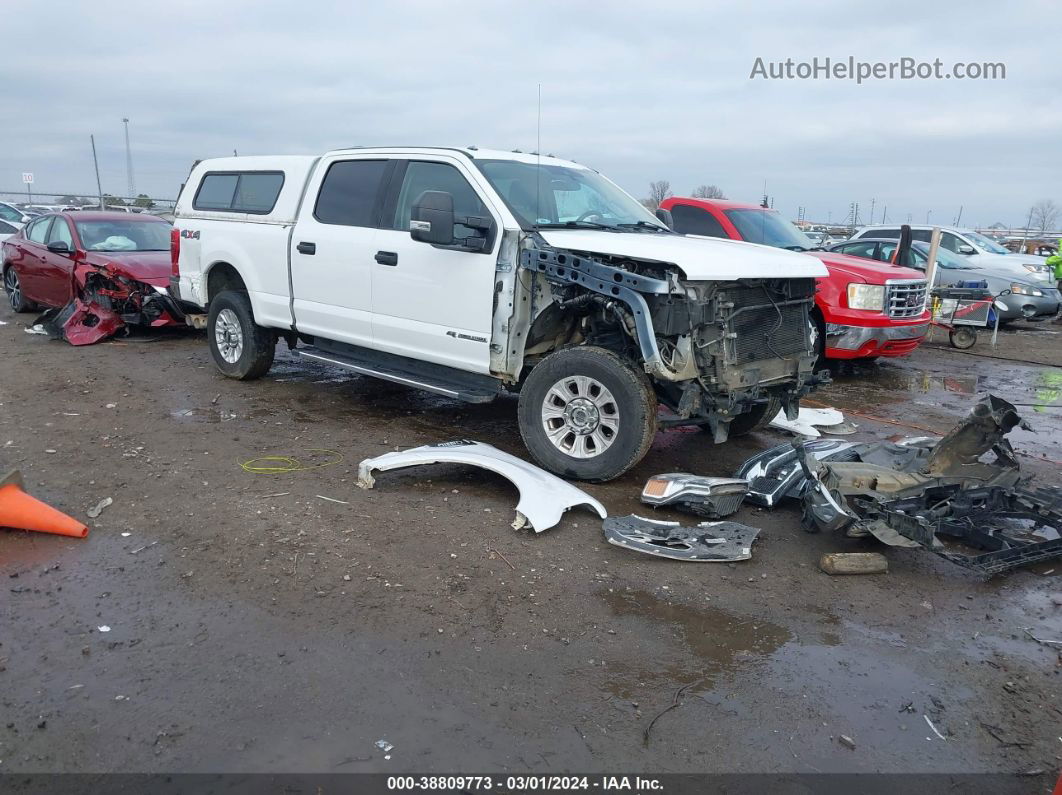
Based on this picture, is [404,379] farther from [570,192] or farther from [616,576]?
[616,576]

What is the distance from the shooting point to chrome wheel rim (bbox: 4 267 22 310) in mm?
12405

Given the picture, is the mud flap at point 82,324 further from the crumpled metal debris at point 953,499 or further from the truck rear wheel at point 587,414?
the crumpled metal debris at point 953,499

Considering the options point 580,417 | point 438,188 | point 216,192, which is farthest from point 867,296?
point 216,192

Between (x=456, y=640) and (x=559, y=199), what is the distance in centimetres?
355

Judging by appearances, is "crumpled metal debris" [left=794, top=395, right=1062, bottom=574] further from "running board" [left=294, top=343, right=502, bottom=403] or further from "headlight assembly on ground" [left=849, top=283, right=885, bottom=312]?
"headlight assembly on ground" [left=849, top=283, right=885, bottom=312]

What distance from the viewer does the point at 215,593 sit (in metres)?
3.70

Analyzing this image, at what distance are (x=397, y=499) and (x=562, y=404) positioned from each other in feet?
4.01

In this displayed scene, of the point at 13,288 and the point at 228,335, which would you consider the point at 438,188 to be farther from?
the point at 13,288

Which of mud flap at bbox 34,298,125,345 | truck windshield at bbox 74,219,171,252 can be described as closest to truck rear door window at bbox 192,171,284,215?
mud flap at bbox 34,298,125,345

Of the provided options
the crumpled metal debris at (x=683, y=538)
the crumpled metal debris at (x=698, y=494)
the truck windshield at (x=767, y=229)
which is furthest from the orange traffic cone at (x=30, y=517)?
the truck windshield at (x=767, y=229)

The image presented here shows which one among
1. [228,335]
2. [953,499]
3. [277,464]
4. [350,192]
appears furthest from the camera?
[228,335]

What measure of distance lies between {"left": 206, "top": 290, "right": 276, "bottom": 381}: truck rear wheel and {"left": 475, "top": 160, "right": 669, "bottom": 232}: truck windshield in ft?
10.1

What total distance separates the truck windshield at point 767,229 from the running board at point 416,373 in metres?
4.74

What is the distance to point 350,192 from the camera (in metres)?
6.45
